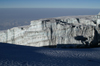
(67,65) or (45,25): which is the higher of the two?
(45,25)

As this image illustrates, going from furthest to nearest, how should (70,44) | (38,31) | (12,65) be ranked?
(38,31) < (70,44) < (12,65)

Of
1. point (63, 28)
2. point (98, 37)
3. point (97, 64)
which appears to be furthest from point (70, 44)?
point (97, 64)

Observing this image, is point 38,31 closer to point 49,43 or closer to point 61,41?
point 49,43

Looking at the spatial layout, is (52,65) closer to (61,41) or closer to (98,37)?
(61,41)

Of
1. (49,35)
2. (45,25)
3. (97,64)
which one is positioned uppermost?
(45,25)

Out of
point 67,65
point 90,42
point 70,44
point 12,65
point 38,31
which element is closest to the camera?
point 12,65

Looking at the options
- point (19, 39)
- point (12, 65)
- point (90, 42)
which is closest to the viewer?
point (12, 65)

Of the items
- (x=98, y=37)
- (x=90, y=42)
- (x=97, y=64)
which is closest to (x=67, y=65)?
(x=97, y=64)

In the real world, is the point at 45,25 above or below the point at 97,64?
above

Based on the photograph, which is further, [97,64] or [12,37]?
[12,37]
